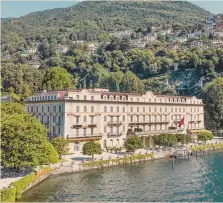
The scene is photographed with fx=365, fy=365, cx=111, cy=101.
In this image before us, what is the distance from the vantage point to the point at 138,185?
47938 millimetres

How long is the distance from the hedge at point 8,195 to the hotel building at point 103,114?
31.1 metres

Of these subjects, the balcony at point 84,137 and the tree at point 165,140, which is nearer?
the balcony at point 84,137

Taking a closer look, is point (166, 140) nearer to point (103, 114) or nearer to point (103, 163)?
point (103, 114)

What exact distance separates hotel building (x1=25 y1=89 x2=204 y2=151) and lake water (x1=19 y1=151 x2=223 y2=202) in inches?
599

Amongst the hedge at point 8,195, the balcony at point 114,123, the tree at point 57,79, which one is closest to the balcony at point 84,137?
the balcony at point 114,123

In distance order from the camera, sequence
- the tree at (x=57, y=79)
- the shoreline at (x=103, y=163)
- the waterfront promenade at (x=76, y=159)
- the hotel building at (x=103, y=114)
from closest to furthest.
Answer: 1. the waterfront promenade at (x=76, y=159)
2. the shoreline at (x=103, y=163)
3. the hotel building at (x=103, y=114)
4. the tree at (x=57, y=79)

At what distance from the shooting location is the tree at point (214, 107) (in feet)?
349

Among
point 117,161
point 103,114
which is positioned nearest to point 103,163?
point 117,161

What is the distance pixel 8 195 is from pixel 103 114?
131 feet

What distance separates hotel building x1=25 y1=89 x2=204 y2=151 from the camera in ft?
234

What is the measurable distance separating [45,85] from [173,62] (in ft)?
281

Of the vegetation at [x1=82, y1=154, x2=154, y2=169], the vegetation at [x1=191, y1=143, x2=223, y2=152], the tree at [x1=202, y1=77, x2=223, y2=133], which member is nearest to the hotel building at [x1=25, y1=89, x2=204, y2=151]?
the vegetation at [x1=191, y1=143, x2=223, y2=152]

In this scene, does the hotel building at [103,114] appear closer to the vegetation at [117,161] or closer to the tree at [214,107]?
the vegetation at [117,161]

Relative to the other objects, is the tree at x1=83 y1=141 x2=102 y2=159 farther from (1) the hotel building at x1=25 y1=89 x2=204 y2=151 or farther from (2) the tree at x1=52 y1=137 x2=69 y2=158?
(1) the hotel building at x1=25 y1=89 x2=204 y2=151
